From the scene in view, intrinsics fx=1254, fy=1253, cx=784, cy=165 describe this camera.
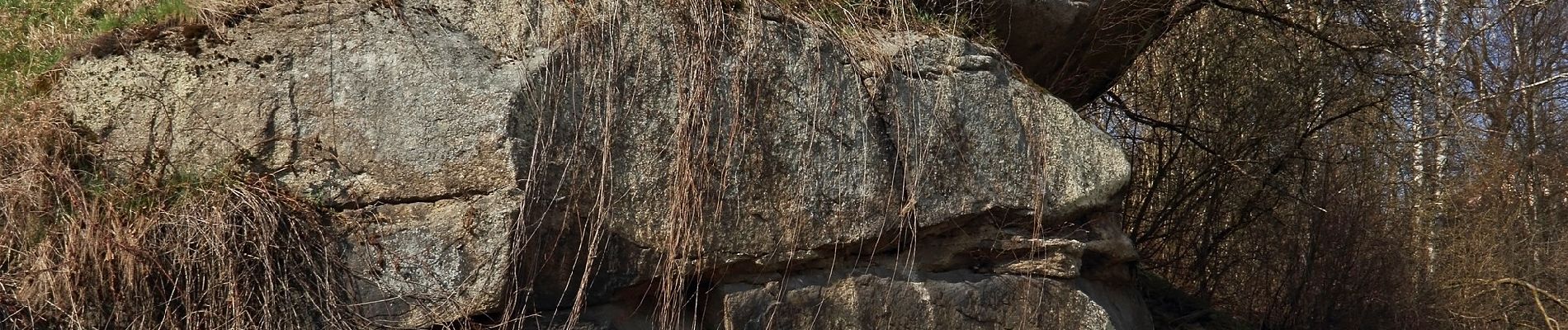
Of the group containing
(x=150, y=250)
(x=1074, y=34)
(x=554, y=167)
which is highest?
(x=1074, y=34)

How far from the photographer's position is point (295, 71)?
3617mm

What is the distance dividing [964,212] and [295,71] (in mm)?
2204

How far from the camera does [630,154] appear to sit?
380 cm

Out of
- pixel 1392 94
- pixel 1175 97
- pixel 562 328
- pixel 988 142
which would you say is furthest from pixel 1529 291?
pixel 562 328

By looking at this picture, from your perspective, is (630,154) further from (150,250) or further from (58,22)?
(58,22)

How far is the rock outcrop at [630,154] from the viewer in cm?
355

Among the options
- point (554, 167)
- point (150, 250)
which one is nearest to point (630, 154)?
point (554, 167)

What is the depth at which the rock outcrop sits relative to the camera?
3.55 meters

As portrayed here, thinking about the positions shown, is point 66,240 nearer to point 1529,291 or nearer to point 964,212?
point 964,212

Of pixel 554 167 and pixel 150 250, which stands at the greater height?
pixel 554 167

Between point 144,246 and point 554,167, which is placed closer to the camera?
point 144,246

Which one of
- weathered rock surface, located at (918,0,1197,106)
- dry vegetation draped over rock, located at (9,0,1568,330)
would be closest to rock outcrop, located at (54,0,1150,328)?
dry vegetation draped over rock, located at (9,0,1568,330)

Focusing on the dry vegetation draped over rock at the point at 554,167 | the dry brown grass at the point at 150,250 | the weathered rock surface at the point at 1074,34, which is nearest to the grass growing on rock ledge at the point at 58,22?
the dry vegetation draped over rock at the point at 554,167

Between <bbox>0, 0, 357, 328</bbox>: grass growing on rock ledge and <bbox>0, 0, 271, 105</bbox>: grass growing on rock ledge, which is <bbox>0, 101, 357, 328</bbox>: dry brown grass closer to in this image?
<bbox>0, 0, 357, 328</bbox>: grass growing on rock ledge
